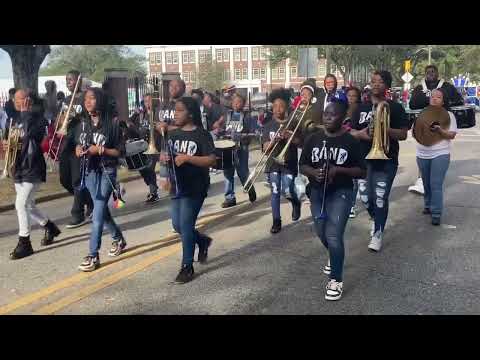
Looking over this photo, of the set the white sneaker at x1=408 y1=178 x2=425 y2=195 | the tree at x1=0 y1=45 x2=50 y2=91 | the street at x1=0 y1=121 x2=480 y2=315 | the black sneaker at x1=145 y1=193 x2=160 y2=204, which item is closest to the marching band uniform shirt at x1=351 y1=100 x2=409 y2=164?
the street at x1=0 y1=121 x2=480 y2=315

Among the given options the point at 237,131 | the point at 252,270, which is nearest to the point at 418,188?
the point at 237,131

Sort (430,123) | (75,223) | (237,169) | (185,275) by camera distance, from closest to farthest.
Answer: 1. (185,275)
2. (430,123)
3. (75,223)
4. (237,169)

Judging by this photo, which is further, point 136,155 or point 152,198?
point 152,198

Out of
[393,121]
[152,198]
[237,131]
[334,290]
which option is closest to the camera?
[334,290]

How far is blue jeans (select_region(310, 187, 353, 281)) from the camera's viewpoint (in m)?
4.39

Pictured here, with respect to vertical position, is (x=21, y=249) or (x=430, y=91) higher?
(x=430, y=91)

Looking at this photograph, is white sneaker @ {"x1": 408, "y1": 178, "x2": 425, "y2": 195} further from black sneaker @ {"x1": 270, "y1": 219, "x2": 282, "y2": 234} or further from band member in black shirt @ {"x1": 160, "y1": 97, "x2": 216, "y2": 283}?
band member in black shirt @ {"x1": 160, "y1": 97, "x2": 216, "y2": 283}

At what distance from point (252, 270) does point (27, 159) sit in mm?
2659

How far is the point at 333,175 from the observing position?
→ 430 centimetres

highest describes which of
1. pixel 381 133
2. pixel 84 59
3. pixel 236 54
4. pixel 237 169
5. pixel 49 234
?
pixel 236 54

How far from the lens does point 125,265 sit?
17.7 feet

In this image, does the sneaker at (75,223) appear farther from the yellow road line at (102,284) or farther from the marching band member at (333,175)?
the marching band member at (333,175)

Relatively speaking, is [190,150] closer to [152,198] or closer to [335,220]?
[335,220]

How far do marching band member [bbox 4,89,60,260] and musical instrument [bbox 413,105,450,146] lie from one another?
4.64m
